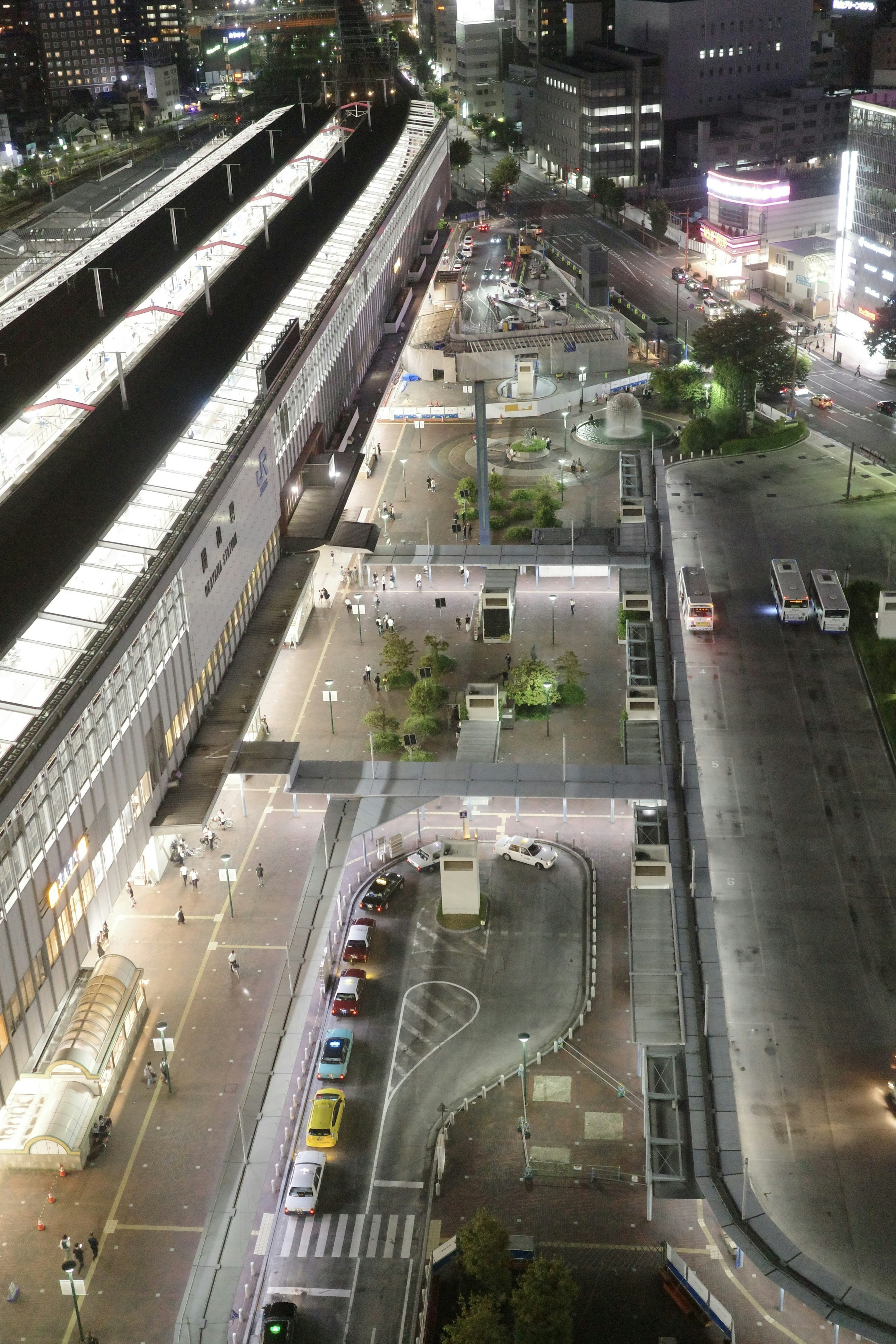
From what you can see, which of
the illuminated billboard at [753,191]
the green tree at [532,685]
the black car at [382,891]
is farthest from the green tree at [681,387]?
the black car at [382,891]

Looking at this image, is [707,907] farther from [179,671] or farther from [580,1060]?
[179,671]

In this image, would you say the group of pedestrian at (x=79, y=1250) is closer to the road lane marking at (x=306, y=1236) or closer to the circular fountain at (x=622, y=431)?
the road lane marking at (x=306, y=1236)

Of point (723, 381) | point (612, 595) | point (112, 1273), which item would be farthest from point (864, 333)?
point (112, 1273)

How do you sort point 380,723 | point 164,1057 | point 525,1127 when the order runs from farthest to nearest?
point 380,723 → point 164,1057 → point 525,1127

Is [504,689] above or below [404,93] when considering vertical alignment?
below

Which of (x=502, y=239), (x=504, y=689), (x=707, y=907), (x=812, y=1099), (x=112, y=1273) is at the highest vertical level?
(x=502, y=239)

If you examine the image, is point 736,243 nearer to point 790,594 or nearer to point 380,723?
point 790,594

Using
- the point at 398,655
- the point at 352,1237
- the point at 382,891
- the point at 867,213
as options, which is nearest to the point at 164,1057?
the point at 352,1237

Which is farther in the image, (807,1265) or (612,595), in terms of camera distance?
(612,595)

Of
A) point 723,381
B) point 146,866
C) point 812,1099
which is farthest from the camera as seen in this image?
point 723,381
